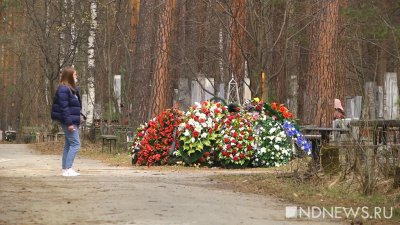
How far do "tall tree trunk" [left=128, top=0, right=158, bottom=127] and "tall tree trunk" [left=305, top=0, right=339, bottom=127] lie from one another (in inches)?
183

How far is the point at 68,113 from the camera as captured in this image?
14.9m

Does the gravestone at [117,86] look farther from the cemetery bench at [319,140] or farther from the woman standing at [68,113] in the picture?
the cemetery bench at [319,140]

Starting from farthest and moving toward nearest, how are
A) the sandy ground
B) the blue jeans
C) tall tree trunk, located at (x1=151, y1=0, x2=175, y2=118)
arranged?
tall tree trunk, located at (x1=151, y1=0, x2=175, y2=118), the blue jeans, the sandy ground

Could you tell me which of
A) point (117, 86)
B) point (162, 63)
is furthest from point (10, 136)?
point (162, 63)

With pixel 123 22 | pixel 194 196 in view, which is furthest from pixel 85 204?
pixel 123 22

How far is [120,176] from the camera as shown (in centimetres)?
1497

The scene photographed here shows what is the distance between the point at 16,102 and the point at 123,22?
1187 inches

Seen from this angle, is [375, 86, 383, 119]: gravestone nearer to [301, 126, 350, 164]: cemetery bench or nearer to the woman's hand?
[301, 126, 350, 164]: cemetery bench

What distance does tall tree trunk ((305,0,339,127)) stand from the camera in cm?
2522

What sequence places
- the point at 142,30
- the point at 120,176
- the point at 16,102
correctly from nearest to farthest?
the point at 120,176
the point at 142,30
the point at 16,102

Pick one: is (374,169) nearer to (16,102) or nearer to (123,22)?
(123,22)

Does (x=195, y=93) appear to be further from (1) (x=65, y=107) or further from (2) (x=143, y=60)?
(1) (x=65, y=107)

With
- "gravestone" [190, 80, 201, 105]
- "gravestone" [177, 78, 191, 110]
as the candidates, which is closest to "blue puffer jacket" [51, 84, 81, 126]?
"gravestone" [190, 80, 201, 105]

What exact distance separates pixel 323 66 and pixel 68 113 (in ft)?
39.4
